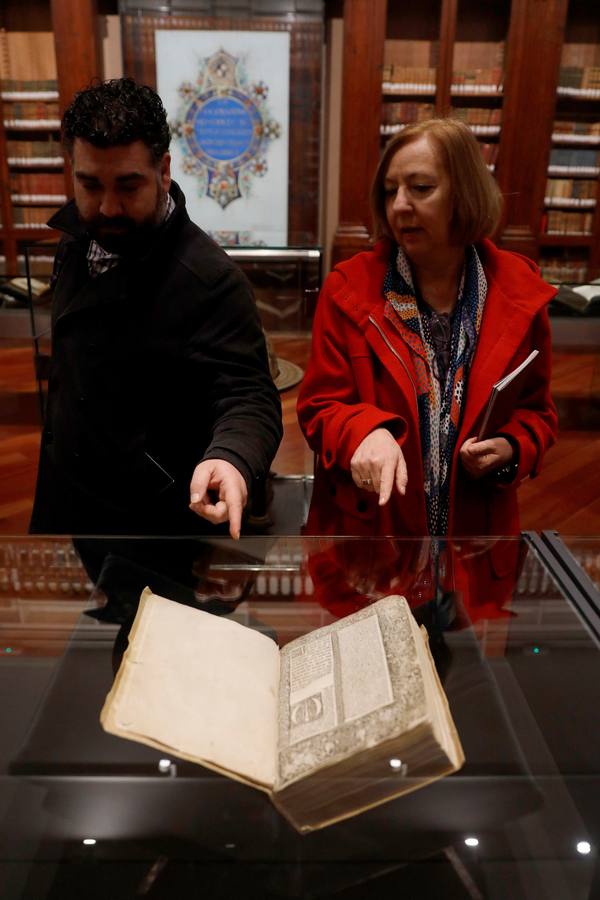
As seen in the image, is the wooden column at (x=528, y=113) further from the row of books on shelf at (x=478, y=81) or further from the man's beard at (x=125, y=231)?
the man's beard at (x=125, y=231)

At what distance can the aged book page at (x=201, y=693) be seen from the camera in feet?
2.44

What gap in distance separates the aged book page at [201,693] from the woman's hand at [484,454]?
622 mm

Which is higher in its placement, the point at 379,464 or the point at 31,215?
the point at 379,464

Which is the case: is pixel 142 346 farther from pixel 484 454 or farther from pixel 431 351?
pixel 484 454

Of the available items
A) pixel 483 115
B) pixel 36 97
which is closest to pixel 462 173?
pixel 483 115

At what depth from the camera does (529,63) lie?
5.50 metres

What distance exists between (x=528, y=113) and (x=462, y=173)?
4.78m

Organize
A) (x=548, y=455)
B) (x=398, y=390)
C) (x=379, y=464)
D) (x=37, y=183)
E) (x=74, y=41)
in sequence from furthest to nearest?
(x=37, y=183) < (x=74, y=41) < (x=548, y=455) < (x=398, y=390) < (x=379, y=464)

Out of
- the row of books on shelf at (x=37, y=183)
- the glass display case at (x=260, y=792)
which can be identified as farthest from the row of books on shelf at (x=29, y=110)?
the glass display case at (x=260, y=792)

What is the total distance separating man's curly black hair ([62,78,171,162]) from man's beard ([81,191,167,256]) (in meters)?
0.12

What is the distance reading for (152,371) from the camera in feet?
4.64

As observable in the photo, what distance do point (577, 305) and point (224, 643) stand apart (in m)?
3.07

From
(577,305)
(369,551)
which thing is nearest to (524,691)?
(369,551)

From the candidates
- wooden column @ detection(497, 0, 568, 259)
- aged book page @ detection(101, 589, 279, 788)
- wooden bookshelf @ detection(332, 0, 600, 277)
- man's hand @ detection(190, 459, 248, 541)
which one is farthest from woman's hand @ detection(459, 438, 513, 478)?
wooden bookshelf @ detection(332, 0, 600, 277)
